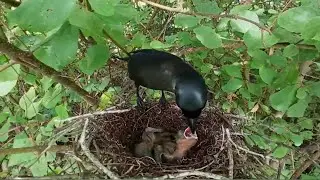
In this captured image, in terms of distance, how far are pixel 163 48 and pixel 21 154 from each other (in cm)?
53

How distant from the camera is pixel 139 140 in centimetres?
152

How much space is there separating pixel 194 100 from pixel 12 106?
106 centimetres

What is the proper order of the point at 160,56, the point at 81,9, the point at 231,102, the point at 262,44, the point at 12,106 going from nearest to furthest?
the point at 81,9 → the point at 262,44 → the point at 160,56 → the point at 231,102 → the point at 12,106

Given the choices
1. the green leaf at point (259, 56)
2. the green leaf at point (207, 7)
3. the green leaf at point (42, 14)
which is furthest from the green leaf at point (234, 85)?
the green leaf at point (42, 14)

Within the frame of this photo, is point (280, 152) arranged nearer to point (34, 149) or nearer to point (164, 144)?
point (164, 144)

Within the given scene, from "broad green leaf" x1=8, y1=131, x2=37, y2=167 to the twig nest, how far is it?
0.80 ft

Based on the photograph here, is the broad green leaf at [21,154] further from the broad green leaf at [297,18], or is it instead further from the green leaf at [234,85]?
the broad green leaf at [297,18]

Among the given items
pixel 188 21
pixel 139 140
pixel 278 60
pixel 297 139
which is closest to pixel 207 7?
pixel 188 21

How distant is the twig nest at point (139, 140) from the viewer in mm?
1298

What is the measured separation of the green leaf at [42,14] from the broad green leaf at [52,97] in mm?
870

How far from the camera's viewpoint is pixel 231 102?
5.87 feet

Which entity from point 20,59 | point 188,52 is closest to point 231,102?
point 188,52

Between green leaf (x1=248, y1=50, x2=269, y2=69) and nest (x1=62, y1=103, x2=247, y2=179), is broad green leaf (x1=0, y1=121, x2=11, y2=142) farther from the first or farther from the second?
green leaf (x1=248, y1=50, x2=269, y2=69)

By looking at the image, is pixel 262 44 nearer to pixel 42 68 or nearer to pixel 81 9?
pixel 81 9
